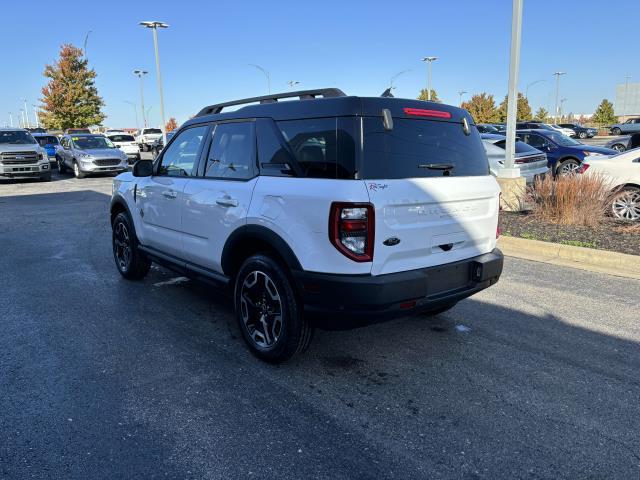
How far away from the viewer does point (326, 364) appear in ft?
13.2

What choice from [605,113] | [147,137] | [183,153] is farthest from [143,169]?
[605,113]

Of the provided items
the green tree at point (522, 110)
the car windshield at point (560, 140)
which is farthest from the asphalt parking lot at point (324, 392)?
the green tree at point (522, 110)

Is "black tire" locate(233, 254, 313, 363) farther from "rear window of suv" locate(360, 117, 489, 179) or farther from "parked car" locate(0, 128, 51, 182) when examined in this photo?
"parked car" locate(0, 128, 51, 182)

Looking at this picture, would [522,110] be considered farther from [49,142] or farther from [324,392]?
[324,392]

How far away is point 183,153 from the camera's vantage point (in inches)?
200

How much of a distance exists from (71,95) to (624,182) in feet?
162

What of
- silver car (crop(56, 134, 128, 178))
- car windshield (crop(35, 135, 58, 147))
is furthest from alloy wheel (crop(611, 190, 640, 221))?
car windshield (crop(35, 135, 58, 147))

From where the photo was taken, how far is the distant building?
233 ft

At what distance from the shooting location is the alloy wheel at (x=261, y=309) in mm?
3838

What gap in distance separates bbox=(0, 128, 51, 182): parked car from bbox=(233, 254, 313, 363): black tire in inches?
722

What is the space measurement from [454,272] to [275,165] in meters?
1.54

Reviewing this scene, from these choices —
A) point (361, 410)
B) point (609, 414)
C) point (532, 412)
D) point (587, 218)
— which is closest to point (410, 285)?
point (361, 410)

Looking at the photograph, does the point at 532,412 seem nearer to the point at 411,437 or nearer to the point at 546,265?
the point at 411,437

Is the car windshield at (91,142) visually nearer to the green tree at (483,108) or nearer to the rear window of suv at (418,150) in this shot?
the rear window of suv at (418,150)
